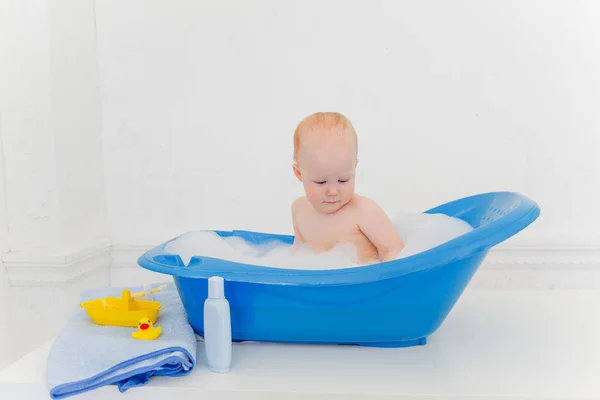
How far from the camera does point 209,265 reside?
3.13 feet

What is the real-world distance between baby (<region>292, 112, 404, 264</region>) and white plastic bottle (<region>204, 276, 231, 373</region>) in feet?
1.04

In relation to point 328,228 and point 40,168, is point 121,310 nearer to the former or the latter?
point 328,228

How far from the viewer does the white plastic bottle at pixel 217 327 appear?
0.92 m

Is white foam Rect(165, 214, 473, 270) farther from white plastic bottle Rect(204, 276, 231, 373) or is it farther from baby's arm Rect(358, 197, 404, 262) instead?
white plastic bottle Rect(204, 276, 231, 373)

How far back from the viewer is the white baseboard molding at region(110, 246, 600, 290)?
1.72m

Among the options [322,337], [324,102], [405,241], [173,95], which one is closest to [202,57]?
[173,95]

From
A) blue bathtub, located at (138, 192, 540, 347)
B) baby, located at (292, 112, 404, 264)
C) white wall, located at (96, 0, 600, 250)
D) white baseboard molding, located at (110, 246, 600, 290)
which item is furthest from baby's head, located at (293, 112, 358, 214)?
white baseboard molding, located at (110, 246, 600, 290)

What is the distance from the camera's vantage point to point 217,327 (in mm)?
927

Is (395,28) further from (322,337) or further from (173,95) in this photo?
(322,337)

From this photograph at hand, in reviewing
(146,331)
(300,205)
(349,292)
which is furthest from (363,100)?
(146,331)

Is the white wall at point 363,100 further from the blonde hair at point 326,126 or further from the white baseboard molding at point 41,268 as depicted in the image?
the blonde hair at point 326,126

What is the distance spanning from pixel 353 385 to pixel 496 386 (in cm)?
21

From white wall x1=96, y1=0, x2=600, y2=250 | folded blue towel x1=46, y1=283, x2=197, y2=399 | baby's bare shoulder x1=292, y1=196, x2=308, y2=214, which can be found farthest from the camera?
white wall x1=96, y1=0, x2=600, y2=250

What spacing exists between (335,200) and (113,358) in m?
0.51
